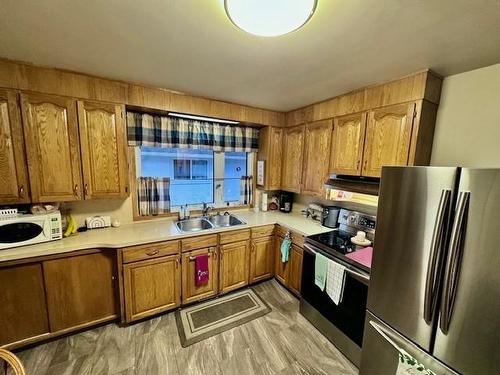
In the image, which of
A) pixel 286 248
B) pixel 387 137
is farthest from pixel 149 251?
pixel 387 137

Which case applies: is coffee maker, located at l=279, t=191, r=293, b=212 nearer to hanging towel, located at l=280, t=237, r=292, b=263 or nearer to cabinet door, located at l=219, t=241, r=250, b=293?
hanging towel, located at l=280, t=237, r=292, b=263

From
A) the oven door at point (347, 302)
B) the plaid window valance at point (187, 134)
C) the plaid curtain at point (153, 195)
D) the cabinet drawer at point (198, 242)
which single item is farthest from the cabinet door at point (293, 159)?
the plaid curtain at point (153, 195)

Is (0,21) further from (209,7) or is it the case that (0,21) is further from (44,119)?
(209,7)

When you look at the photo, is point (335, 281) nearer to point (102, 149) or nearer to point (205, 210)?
point (205, 210)

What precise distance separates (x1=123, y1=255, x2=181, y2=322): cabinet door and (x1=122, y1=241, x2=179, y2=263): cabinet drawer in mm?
47

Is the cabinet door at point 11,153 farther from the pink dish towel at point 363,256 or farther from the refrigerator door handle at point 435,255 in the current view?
the refrigerator door handle at point 435,255

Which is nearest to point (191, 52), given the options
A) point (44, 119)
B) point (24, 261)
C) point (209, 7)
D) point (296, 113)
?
point (209, 7)

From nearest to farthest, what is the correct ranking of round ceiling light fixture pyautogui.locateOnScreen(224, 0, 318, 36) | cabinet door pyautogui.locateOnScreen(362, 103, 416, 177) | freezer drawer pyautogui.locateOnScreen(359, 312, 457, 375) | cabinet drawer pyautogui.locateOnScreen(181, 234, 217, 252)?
round ceiling light fixture pyautogui.locateOnScreen(224, 0, 318, 36) → freezer drawer pyautogui.locateOnScreen(359, 312, 457, 375) → cabinet door pyautogui.locateOnScreen(362, 103, 416, 177) → cabinet drawer pyautogui.locateOnScreen(181, 234, 217, 252)

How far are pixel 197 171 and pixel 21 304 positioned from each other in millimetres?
1981

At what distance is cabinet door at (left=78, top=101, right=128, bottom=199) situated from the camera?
192 centimetres

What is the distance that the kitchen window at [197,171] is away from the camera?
2.56 m

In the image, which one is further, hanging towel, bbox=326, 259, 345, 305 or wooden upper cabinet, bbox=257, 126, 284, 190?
wooden upper cabinet, bbox=257, 126, 284, 190

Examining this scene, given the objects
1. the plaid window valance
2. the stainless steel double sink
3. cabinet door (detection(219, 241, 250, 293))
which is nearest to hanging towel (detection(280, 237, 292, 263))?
cabinet door (detection(219, 241, 250, 293))

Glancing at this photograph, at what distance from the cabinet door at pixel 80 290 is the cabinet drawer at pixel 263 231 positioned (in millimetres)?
1476
